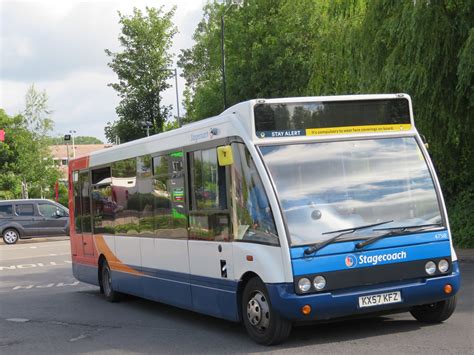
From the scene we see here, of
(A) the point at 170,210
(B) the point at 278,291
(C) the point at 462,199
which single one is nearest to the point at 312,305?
(B) the point at 278,291

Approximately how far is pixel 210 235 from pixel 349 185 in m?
1.93

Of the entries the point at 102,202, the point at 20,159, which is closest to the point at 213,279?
the point at 102,202

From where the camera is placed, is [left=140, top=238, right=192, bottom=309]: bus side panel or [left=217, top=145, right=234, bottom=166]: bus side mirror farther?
[left=140, top=238, right=192, bottom=309]: bus side panel

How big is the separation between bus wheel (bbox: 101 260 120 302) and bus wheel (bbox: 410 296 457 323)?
19.4 feet

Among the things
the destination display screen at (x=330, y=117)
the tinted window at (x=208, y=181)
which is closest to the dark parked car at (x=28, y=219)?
the tinted window at (x=208, y=181)

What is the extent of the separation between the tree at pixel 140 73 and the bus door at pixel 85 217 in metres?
38.8

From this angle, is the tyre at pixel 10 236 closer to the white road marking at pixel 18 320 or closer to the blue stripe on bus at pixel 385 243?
the white road marking at pixel 18 320

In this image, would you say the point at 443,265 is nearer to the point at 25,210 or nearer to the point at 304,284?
the point at 304,284

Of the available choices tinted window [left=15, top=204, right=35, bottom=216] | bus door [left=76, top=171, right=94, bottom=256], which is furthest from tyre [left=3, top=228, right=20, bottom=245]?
bus door [left=76, top=171, right=94, bottom=256]

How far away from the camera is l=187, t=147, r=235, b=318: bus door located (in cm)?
862

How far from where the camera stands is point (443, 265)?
8070 millimetres

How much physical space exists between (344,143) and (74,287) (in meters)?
9.42

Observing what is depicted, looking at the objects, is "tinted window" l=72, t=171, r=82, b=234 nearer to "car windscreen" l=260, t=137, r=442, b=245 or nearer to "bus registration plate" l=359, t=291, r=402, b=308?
"car windscreen" l=260, t=137, r=442, b=245

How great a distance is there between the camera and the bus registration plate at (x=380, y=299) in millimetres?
7680
